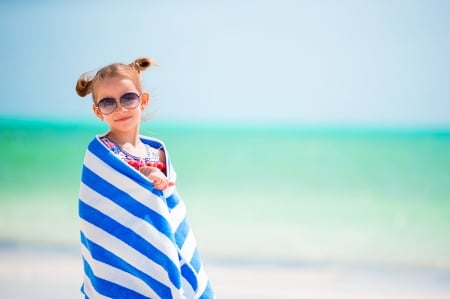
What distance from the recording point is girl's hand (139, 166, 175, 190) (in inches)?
87.2

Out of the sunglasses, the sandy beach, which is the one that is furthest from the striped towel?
the sandy beach

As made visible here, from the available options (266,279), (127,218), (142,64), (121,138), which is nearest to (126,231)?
(127,218)

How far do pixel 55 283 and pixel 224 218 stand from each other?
255 centimetres

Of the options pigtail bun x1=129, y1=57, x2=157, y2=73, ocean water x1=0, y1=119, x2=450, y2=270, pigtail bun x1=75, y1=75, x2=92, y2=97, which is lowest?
pigtail bun x1=75, y1=75, x2=92, y2=97

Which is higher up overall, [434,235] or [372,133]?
[372,133]

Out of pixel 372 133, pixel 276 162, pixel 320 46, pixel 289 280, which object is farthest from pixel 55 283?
pixel 372 133

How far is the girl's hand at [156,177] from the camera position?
221 centimetres

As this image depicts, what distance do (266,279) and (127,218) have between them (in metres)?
2.11

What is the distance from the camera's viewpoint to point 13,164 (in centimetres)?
1027

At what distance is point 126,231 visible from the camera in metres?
2.21

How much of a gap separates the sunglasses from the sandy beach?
1.70m

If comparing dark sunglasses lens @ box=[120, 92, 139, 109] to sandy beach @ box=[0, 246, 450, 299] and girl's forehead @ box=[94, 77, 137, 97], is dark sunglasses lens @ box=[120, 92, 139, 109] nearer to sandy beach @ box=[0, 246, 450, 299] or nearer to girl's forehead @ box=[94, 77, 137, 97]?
girl's forehead @ box=[94, 77, 137, 97]

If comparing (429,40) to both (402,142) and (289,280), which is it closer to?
(402,142)

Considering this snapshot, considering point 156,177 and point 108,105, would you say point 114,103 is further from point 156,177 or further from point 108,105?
A: point 156,177
